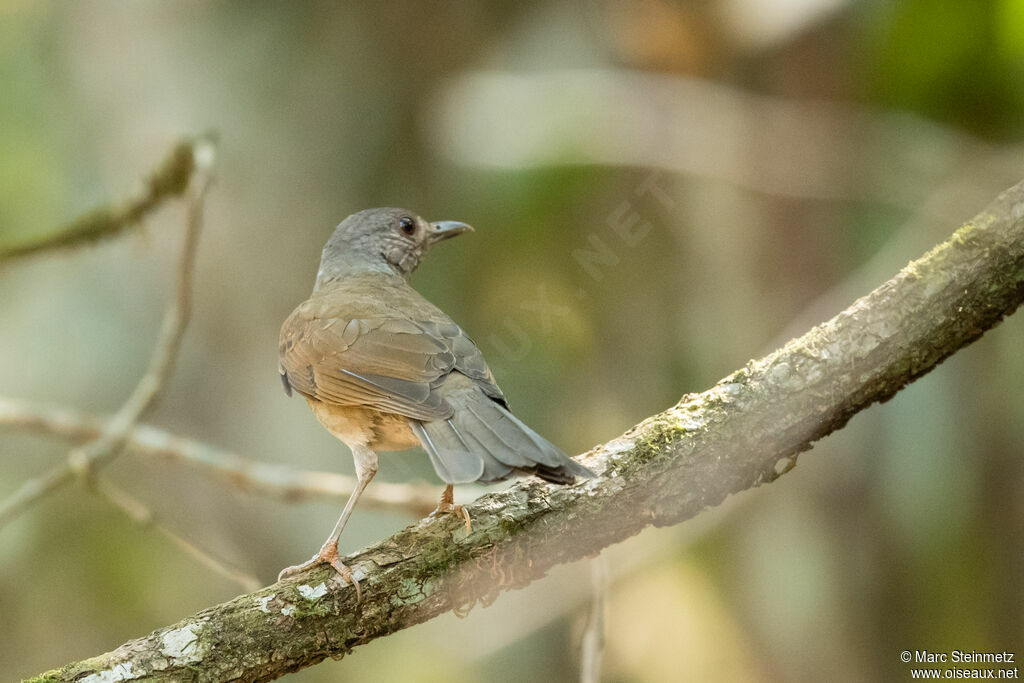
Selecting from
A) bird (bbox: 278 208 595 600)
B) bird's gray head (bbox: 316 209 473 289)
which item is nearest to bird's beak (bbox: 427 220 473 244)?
bird's gray head (bbox: 316 209 473 289)

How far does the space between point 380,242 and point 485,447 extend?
2.05 meters

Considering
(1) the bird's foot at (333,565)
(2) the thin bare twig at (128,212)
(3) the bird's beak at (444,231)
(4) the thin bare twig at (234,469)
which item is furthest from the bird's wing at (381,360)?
(2) the thin bare twig at (128,212)

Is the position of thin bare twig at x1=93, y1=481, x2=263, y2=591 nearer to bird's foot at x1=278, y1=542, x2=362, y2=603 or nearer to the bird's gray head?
bird's foot at x1=278, y1=542, x2=362, y2=603

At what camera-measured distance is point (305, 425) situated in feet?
26.6

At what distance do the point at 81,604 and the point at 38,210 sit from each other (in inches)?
126

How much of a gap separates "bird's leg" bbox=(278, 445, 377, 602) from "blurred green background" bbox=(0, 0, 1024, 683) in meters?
1.29

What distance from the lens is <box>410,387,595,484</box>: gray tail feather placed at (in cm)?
266

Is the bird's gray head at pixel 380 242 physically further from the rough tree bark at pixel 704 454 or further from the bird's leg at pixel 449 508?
the rough tree bark at pixel 704 454

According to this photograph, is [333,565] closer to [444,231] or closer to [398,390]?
[398,390]

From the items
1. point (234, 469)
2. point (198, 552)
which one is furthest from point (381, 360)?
point (234, 469)

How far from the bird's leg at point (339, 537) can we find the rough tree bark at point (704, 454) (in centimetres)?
4

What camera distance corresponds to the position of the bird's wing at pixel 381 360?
3.30 meters

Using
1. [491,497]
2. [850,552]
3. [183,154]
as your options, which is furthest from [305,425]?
[491,497]

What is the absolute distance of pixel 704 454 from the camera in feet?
9.23
